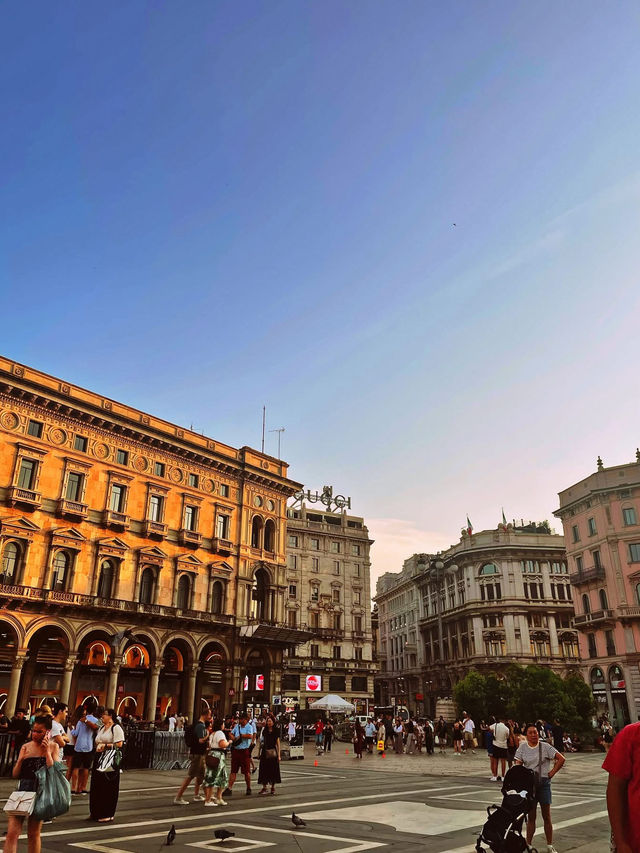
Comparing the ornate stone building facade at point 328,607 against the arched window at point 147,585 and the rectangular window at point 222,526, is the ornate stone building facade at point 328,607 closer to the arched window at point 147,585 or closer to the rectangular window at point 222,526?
the rectangular window at point 222,526

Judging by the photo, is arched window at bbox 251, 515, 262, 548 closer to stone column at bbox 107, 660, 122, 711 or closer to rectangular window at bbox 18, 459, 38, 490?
stone column at bbox 107, 660, 122, 711

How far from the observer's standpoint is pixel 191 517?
44906 mm

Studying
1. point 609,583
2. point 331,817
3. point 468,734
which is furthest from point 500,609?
point 331,817

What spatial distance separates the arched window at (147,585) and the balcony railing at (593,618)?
35.9m

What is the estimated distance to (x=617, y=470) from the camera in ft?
188

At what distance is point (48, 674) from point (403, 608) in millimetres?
69955

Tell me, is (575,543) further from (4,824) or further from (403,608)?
(4,824)

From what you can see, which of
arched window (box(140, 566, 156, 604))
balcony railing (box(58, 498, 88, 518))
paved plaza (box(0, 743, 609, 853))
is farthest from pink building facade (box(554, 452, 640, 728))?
balcony railing (box(58, 498, 88, 518))

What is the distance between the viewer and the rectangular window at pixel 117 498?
132 feet

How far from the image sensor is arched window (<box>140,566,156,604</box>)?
4081 cm

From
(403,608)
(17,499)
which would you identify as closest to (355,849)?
(17,499)

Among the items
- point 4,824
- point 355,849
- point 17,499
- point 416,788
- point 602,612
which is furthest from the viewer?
point 602,612

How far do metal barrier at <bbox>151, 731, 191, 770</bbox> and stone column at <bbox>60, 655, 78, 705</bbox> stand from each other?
49.6 ft

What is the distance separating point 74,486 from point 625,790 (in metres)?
38.1
